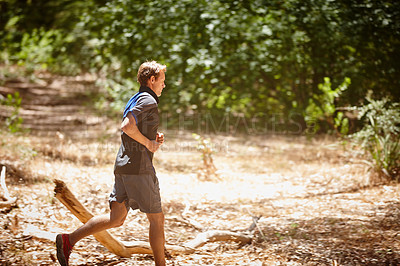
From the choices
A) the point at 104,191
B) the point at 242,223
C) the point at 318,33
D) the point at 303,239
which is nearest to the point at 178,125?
the point at 318,33

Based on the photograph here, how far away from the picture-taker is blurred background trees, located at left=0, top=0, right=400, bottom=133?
309 inches

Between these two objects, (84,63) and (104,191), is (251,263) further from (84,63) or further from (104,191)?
(84,63)

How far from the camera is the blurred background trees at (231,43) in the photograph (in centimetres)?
785

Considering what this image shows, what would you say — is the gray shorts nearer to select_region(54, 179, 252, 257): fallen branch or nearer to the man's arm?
the man's arm

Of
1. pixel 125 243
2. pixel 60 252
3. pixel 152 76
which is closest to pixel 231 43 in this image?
pixel 152 76

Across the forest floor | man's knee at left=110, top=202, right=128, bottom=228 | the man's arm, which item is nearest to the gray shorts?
man's knee at left=110, top=202, right=128, bottom=228

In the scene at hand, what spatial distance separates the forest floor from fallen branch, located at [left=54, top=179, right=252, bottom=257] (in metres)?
0.08

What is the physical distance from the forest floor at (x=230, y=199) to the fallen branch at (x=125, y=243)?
0.08 m

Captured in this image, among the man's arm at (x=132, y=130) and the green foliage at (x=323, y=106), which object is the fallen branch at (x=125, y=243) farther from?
the green foliage at (x=323, y=106)

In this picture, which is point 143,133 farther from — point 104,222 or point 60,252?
point 60,252

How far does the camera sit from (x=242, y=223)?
16.4 feet

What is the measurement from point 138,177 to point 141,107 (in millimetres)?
529

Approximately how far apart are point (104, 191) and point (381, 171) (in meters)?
3.95

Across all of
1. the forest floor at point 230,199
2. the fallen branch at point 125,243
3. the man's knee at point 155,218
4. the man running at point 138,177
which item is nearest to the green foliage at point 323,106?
the forest floor at point 230,199
